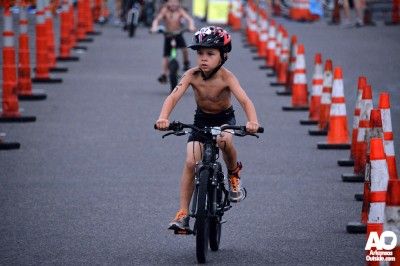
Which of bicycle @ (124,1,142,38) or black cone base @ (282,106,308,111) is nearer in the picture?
black cone base @ (282,106,308,111)

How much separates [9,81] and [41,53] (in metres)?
6.58

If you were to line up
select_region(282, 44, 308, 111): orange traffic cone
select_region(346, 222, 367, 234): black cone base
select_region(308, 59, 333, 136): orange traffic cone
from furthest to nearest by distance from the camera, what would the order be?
1. select_region(282, 44, 308, 111): orange traffic cone
2. select_region(308, 59, 333, 136): orange traffic cone
3. select_region(346, 222, 367, 234): black cone base

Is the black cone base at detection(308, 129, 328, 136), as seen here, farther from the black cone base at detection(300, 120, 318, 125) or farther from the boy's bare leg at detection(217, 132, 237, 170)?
the boy's bare leg at detection(217, 132, 237, 170)

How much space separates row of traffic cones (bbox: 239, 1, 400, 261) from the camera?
10.2 m

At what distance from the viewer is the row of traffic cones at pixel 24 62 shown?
21.2 m

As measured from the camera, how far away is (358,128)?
51.6 feet

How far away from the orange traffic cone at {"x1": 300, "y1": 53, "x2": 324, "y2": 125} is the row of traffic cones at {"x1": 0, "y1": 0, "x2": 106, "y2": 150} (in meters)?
4.04

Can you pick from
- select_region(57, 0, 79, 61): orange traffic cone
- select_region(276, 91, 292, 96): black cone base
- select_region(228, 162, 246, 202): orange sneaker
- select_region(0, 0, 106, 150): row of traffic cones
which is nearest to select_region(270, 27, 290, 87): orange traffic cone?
select_region(276, 91, 292, 96): black cone base

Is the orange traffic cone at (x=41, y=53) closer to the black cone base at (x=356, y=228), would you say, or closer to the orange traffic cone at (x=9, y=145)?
the orange traffic cone at (x=9, y=145)


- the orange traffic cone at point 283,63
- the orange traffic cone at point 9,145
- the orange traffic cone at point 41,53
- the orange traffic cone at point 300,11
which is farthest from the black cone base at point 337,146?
the orange traffic cone at point 300,11

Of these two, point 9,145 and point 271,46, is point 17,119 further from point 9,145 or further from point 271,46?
point 271,46

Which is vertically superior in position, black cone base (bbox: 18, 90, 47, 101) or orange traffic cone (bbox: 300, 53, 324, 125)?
orange traffic cone (bbox: 300, 53, 324, 125)

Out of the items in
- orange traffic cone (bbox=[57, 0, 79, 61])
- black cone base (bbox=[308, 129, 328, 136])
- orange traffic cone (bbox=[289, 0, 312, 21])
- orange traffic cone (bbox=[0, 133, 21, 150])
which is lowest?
orange traffic cone (bbox=[289, 0, 312, 21])

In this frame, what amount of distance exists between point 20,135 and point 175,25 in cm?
780
